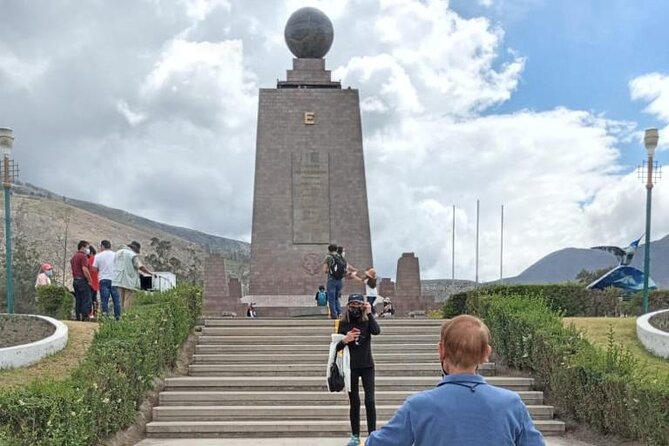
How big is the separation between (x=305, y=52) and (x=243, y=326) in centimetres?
1266

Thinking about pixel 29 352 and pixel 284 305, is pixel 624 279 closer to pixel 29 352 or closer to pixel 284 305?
pixel 284 305

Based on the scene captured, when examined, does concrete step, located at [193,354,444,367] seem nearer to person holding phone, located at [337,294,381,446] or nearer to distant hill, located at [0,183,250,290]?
person holding phone, located at [337,294,381,446]

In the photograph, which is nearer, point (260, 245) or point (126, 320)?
point (126, 320)

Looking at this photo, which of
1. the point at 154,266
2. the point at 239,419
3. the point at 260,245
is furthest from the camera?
the point at 154,266

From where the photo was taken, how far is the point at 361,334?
593 centimetres

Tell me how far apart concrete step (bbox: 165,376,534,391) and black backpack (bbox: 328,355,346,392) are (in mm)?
2916

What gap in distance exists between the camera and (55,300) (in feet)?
46.7

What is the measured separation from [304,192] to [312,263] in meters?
2.06

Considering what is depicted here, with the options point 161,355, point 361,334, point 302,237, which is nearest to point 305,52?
point 302,237

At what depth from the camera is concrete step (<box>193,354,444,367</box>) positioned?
31.7 feet

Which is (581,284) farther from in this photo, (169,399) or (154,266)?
(154,266)

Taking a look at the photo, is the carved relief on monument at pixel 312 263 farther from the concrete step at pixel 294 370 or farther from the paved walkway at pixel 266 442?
the paved walkway at pixel 266 442

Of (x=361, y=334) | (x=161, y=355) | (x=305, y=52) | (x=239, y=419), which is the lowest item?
(x=239, y=419)

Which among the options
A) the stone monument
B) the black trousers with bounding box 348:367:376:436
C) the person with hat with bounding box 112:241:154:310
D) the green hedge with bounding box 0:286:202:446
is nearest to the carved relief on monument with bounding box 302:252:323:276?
the stone monument
